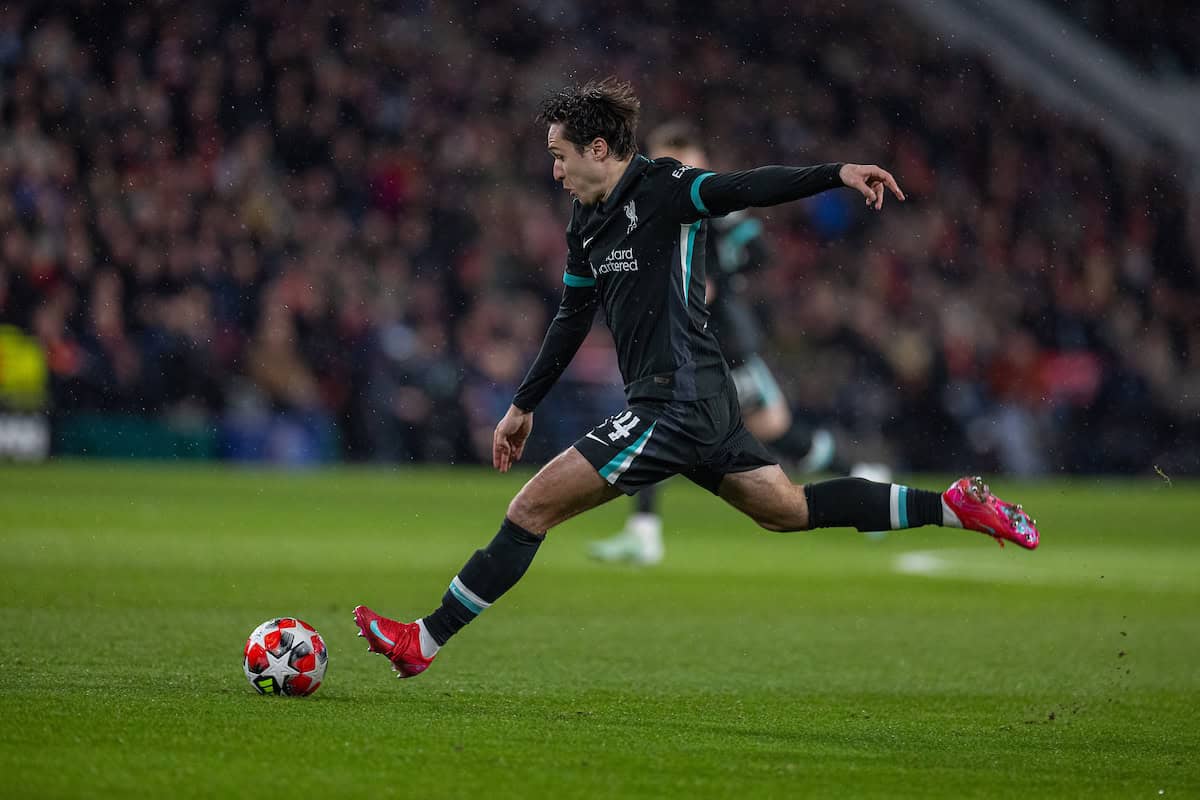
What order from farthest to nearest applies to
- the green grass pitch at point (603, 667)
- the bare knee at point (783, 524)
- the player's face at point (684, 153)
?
the player's face at point (684, 153) → the bare knee at point (783, 524) → the green grass pitch at point (603, 667)

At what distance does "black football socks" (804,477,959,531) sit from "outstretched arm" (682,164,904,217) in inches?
47.6

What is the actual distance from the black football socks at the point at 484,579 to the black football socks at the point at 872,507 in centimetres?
111

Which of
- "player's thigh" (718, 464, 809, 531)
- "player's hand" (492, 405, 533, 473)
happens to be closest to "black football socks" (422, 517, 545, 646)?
"player's hand" (492, 405, 533, 473)

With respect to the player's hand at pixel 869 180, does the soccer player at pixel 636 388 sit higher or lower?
lower

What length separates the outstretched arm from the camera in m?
5.65

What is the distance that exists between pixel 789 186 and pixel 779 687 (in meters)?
2.23

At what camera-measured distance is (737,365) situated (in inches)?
456

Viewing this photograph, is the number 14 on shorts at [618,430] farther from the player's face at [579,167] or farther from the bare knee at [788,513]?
the player's face at [579,167]

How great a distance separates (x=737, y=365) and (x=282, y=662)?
19.7 ft

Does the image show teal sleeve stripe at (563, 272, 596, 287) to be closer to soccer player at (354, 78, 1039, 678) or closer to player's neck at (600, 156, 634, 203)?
soccer player at (354, 78, 1039, 678)

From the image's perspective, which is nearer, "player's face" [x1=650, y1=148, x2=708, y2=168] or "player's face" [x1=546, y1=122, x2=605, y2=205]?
"player's face" [x1=546, y1=122, x2=605, y2=205]

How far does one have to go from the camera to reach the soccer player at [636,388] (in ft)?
20.4

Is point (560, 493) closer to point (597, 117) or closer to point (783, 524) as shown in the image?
point (783, 524)

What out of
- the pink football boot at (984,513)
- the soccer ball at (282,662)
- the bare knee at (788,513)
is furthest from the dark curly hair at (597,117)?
the soccer ball at (282,662)
